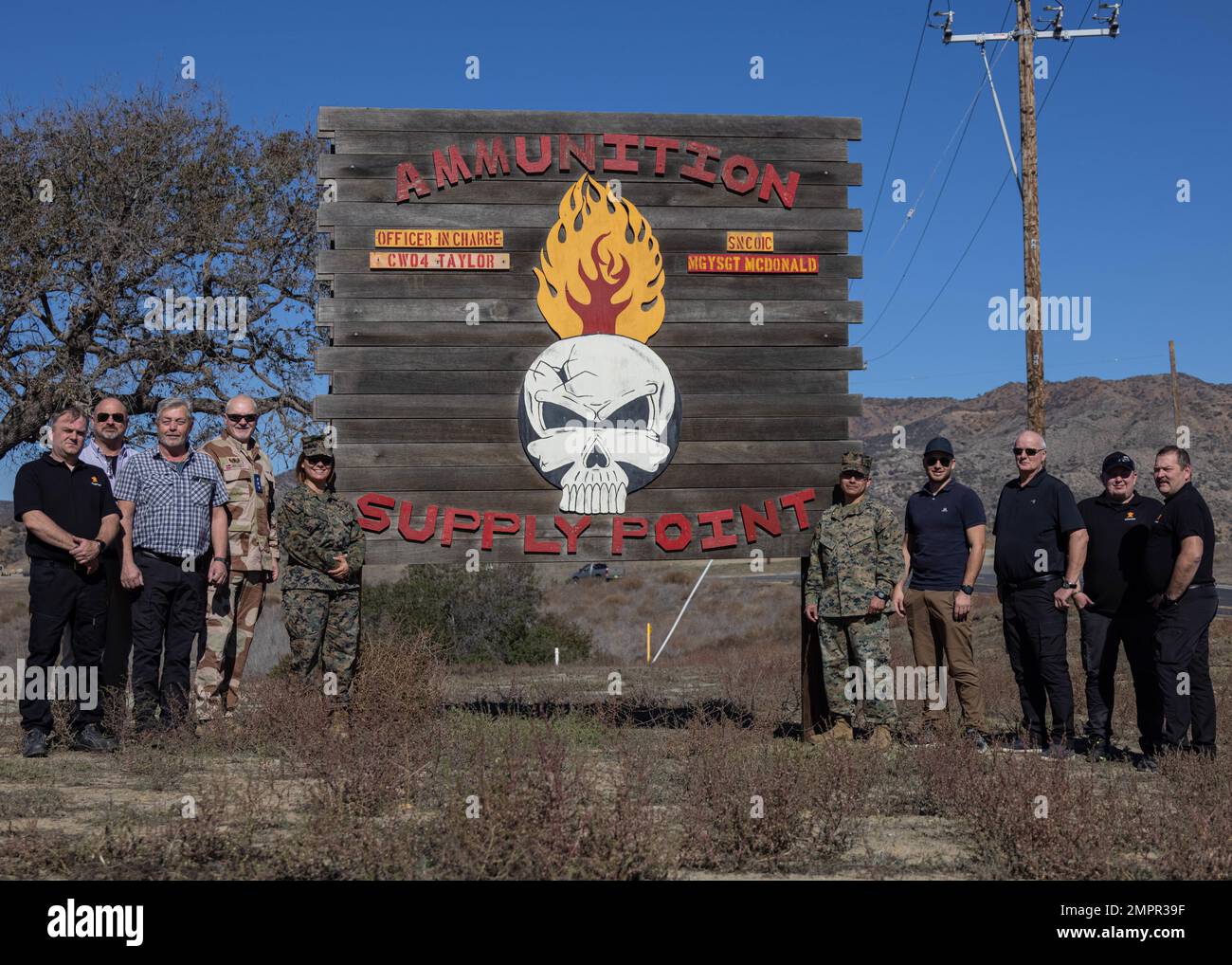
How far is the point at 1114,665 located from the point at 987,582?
33.6 metres

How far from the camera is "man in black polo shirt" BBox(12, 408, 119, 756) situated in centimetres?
777

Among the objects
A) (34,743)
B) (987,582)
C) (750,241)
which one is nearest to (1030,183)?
(750,241)

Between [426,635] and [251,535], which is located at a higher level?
[251,535]

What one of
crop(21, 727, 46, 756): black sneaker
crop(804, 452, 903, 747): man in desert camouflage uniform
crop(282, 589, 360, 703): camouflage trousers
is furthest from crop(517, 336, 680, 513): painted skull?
crop(21, 727, 46, 756): black sneaker

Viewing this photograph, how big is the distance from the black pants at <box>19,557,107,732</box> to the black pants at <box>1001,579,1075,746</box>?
617cm

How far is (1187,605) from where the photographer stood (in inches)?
313

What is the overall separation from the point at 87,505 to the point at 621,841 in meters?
4.72

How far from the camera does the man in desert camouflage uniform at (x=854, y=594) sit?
28.6ft

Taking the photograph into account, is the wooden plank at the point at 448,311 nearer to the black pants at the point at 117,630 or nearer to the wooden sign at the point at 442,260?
the wooden sign at the point at 442,260

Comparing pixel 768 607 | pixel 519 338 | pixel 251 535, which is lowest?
pixel 768 607

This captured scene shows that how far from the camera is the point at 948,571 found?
29.1ft

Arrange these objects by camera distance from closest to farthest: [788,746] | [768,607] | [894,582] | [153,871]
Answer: [153,871], [788,746], [894,582], [768,607]

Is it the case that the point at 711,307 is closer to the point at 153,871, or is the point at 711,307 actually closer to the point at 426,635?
the point at 426,635
